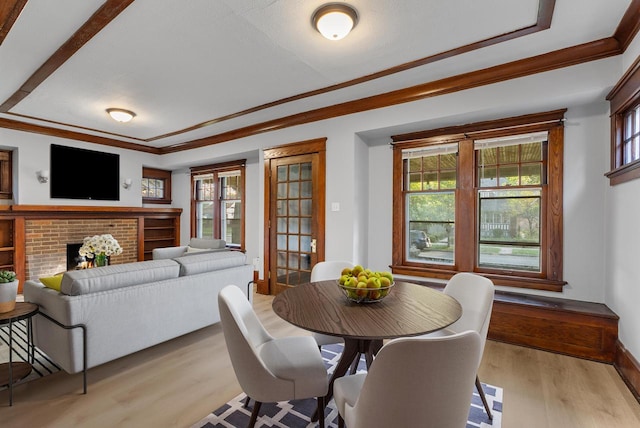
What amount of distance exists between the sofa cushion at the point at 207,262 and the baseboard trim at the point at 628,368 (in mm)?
3336

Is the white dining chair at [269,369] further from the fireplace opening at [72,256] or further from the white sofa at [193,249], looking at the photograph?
the fireplace opening at [72,256]

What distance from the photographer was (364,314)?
5.31 ft

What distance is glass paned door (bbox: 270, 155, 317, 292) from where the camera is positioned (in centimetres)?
431

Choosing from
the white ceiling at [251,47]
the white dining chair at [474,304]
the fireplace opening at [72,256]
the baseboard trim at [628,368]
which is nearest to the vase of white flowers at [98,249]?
the white ceiling at [251,47]

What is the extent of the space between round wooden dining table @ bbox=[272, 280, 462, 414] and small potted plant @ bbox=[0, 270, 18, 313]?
1.82m

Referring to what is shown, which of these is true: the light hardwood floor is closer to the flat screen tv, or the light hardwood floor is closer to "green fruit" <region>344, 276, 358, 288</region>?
"green fruit" <region>344, 276, 358, 288</region>

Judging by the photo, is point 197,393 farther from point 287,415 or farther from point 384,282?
point 384,282

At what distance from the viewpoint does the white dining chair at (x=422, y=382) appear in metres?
1.00

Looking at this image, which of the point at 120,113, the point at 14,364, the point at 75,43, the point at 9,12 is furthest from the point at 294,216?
the point at 9,12

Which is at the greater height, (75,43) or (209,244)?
(75,43)

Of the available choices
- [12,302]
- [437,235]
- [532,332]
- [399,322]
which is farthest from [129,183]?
[532,332]

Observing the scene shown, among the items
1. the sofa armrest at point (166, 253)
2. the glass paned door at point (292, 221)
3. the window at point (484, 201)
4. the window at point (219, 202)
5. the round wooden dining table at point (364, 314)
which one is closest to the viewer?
the round wooden dining table at point (364, 314)

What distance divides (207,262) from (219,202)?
3233 millimetres

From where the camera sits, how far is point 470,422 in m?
1.88
